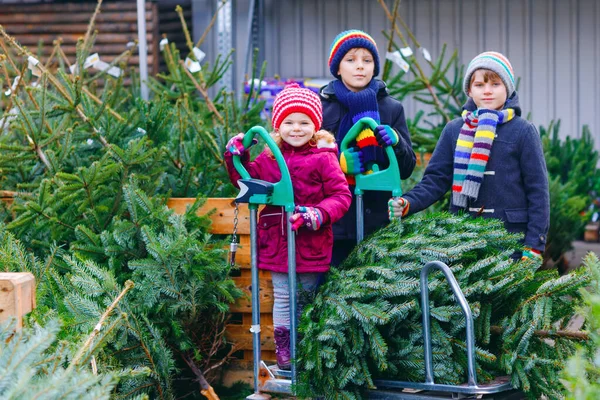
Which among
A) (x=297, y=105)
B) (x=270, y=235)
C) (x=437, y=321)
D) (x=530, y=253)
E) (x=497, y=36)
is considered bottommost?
(x=437, y=321)

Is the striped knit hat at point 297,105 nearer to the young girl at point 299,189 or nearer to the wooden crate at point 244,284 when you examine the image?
the young girl at point 299,189

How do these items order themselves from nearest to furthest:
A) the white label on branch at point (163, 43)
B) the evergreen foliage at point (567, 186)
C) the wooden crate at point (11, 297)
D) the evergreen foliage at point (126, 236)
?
1. the wooden crate at point (11, 297)
2. the evergreen foliage at point (126, 236)
3. the white label on branch at point (163, 43)
4. the evergreen foliage at point (567, 186)

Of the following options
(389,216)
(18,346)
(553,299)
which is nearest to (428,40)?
(389,216)

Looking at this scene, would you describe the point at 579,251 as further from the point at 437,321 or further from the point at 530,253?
the point at 437,321

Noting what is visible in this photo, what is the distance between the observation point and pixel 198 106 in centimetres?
682

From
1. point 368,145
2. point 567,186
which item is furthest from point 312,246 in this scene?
point 567,186

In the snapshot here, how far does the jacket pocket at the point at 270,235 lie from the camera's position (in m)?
3.88

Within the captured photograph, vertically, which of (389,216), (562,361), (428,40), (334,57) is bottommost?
(562,361)

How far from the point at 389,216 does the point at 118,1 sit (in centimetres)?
748

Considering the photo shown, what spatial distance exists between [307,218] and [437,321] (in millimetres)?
655

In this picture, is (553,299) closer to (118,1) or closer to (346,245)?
(346,245)

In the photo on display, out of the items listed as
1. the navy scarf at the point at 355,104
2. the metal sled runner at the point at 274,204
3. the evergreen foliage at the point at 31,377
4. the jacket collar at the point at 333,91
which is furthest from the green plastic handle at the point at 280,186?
the evergreen foliage at the point at 31,377

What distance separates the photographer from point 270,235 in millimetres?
3906

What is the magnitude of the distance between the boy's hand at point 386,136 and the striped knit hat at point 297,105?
0.27 metres
